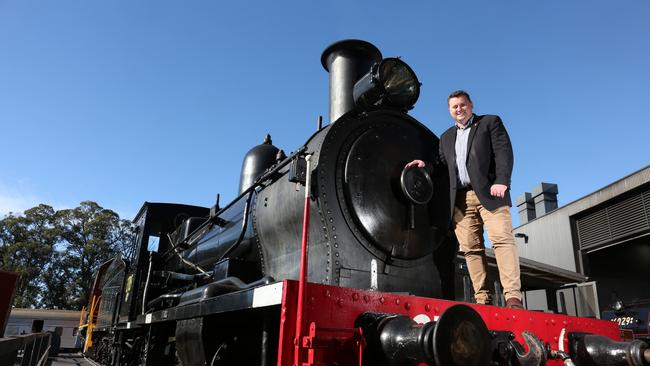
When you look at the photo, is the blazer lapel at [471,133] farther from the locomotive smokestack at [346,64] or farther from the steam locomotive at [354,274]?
the locomotive smokestack at [346,64]

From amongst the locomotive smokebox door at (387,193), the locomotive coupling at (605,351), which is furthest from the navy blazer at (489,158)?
the locomotive coupling at (605,351)

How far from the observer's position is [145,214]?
8.16m

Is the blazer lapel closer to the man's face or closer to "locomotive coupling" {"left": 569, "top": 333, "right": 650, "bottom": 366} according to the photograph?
the man's face

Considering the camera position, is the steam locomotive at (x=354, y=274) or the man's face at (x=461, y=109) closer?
the steam locomotive at (x=354, y=274)

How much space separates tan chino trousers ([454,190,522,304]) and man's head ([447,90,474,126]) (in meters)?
0.58

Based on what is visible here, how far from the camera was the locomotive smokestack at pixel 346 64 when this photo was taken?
4.13 meters

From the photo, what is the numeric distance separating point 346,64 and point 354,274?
7.09 ft

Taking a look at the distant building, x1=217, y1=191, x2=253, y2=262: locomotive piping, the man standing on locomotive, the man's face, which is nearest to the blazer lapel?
the man standing on locomotive

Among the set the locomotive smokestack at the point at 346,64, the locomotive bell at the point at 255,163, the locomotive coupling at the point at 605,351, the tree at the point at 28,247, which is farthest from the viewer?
the tree at the point at 28,247

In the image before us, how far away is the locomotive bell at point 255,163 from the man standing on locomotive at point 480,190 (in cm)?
327

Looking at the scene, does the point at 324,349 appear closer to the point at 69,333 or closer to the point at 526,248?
the point at 526,248

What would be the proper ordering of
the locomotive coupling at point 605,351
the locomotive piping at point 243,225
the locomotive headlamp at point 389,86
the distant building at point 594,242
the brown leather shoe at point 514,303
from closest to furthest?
the locomotive coupling at point 605,351
the brown leather shoe at point 514,303
the locomotive headlamp at point 389,86
the locomotive piping at point 243,225
the distant building at point 594,242

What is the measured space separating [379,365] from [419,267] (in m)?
1.42

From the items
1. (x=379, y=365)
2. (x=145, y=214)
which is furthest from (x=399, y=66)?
(x=145, y=214)
